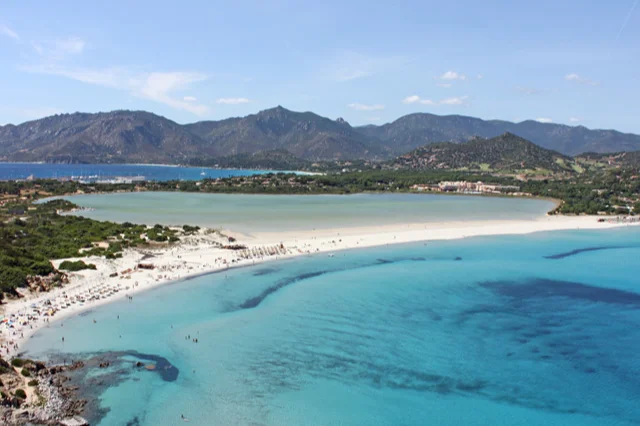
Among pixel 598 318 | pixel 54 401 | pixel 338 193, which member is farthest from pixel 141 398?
pixel 338 193

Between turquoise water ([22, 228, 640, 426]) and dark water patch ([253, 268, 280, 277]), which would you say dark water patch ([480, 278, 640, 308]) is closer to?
turquoise water ([22, 228, 640, 426])

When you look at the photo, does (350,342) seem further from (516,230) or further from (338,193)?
(338,193)

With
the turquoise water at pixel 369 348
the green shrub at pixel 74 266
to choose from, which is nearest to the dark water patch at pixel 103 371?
the turquoise water at pixel 369 348

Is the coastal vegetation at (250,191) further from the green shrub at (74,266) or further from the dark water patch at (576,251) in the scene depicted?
the dark water patch at (576,251)

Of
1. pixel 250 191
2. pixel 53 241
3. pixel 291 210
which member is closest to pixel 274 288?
pixel 53 241

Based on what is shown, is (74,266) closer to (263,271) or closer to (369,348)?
(263,271)

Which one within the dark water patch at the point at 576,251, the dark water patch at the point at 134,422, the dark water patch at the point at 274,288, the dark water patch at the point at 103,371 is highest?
the dark water patch at the point at 576,251

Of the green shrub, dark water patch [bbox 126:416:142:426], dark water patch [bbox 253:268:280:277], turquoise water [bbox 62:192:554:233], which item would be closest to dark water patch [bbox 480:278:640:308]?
dark water patch [bbox 253:268:280:277]
